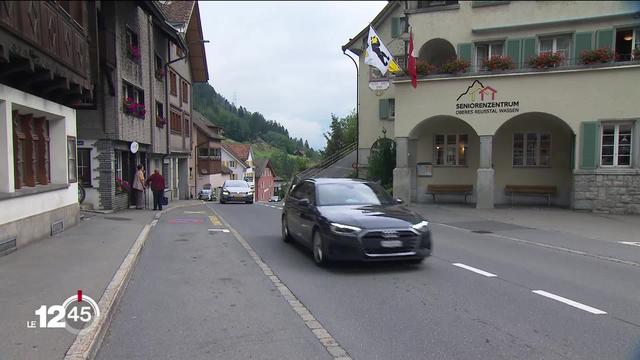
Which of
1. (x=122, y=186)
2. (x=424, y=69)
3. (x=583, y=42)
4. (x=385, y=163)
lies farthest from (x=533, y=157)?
(x=122, y=186)

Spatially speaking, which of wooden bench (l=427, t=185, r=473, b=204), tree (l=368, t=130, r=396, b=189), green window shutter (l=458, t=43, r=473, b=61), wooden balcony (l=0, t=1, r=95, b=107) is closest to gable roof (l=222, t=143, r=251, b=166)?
tree (l=368, t=130, r=396, b=189)

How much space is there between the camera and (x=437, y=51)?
947 inches

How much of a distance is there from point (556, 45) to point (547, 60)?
254cm

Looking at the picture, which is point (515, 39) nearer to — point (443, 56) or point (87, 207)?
point (443, 56)

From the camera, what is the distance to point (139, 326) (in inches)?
228

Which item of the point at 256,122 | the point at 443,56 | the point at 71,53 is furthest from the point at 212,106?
the point at 71,53

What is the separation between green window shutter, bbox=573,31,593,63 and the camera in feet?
65.1

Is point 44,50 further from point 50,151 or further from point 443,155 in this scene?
point 443,155

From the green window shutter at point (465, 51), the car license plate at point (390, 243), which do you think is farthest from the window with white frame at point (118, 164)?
the car license plate at point (390, 243)

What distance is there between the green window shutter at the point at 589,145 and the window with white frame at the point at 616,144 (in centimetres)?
32

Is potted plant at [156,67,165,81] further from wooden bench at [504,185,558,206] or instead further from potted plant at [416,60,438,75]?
wooden bench at [504,185,558,206]

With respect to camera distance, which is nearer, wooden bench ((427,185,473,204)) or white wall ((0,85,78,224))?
white wall ((0,85,78,224))

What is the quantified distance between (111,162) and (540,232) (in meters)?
15.5

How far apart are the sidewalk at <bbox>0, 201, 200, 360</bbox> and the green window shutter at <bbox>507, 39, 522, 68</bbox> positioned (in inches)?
616
